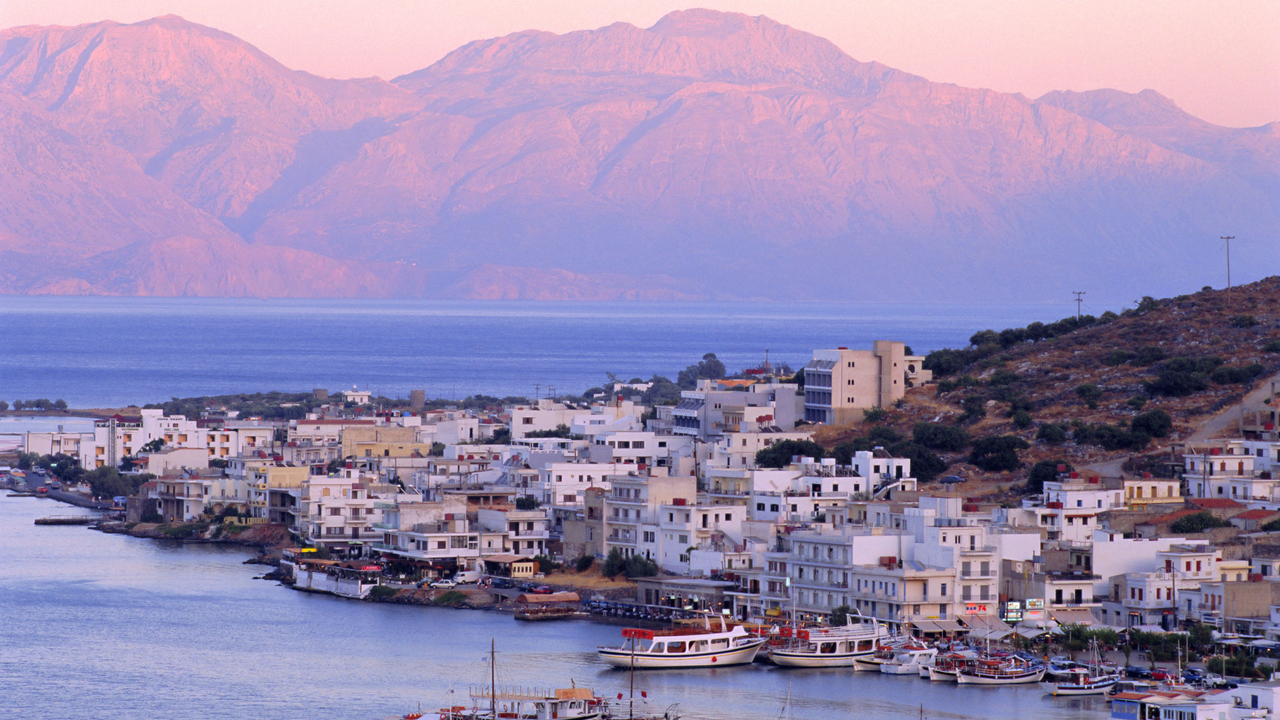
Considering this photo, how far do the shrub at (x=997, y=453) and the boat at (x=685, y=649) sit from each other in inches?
799

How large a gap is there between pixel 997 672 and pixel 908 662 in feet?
6.68

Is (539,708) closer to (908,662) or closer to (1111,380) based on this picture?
(908,662)

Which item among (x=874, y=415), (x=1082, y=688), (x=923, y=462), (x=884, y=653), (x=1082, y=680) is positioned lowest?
(x=1082, y=688)

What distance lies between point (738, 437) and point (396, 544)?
1192 cm

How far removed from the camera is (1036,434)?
220 ft

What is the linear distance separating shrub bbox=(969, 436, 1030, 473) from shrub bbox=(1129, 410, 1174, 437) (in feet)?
11.6

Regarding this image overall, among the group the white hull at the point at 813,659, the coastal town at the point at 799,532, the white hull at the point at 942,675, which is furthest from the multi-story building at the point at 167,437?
the white hull at the point at 942,675

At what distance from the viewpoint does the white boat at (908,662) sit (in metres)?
42.8

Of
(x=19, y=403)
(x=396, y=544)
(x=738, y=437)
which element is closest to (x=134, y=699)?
(x=396, y=544)

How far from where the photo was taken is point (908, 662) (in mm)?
42938

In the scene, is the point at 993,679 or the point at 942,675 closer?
the point at 993,679

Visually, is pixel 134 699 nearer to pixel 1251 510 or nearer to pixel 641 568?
pixel 641 568

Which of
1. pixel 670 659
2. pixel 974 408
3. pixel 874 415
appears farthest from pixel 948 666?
pixel 974 408

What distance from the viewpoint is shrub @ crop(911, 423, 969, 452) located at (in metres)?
65.5
